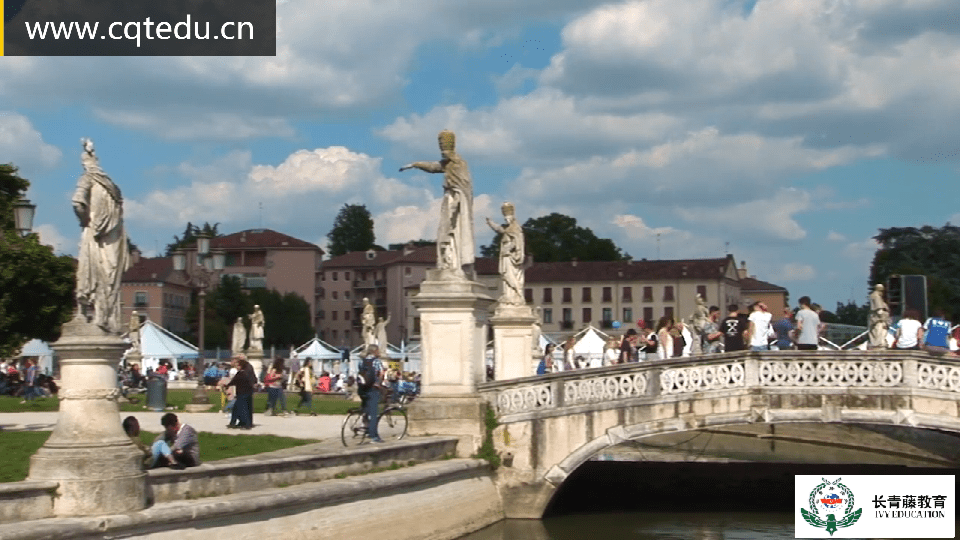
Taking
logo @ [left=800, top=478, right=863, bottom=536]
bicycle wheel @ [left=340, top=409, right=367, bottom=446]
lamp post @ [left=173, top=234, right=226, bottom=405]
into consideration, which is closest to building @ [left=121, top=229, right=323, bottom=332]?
lamp post @ [left=173, top=234, right=226, bottom=405]

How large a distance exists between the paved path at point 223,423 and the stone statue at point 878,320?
1161cm

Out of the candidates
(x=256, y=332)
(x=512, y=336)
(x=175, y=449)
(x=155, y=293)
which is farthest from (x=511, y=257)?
(x=155, y=293)

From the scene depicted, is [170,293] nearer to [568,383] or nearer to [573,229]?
[573,229]

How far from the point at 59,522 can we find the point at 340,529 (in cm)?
448

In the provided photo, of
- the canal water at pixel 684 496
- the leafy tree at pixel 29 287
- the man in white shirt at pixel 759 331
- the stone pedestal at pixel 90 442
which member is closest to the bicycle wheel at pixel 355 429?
the canal water at pixel 684 496

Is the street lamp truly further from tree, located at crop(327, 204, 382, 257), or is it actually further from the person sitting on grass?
tree, located at crop(327, 204, 382, 257)

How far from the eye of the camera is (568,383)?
2045 cm

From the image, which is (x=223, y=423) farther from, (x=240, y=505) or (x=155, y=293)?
(x=155, y=293)

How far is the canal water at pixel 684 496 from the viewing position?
72.2 ft

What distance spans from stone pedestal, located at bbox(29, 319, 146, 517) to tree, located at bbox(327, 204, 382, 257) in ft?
457

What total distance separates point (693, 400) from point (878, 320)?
755 cm

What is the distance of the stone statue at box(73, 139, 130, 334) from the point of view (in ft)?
40.1

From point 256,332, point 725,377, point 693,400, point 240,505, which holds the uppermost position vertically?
point 256,332

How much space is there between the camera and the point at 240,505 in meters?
13.2
